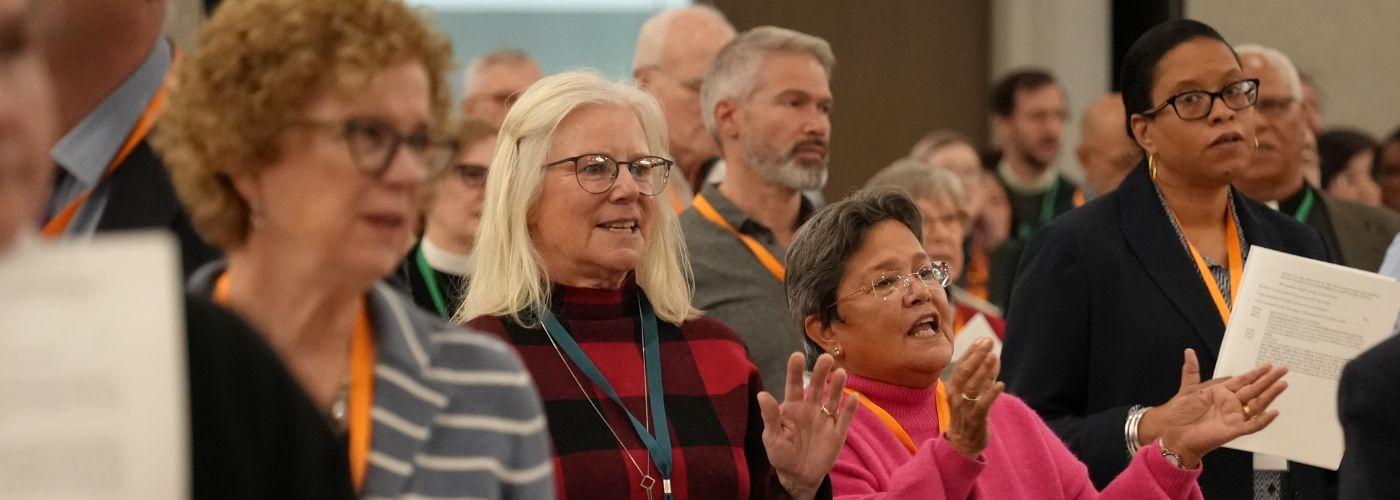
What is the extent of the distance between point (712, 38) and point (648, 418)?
9.37 feet

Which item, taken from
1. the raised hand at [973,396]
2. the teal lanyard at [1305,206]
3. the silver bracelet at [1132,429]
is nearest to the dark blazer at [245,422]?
the raised hand at [973,396]

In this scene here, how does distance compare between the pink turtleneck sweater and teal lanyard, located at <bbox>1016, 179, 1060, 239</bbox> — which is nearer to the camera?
the pink turtleneck sweater

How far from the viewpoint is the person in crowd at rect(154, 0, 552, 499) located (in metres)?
1.97

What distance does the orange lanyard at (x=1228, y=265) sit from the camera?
382cm

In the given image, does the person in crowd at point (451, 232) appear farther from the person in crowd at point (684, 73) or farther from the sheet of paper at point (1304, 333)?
the sheet of paper at point (1304, 333)

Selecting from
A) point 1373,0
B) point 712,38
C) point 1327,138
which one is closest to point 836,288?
point 712,38

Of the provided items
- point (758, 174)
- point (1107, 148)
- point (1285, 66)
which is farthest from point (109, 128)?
point (1107, 148)

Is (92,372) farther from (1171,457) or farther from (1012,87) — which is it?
(1012,87)

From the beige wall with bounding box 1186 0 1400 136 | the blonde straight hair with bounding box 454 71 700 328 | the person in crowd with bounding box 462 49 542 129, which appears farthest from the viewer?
the beige wall with bounding box 1186 0 1400 136

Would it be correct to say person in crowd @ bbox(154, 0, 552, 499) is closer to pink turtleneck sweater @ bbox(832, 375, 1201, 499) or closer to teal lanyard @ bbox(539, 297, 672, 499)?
teal lanyard @ bbox(539, 297, 672, 499)

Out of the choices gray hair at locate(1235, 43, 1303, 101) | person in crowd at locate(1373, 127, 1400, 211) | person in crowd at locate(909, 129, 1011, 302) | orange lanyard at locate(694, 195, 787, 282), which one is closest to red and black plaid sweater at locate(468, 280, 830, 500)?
orange lanyard at locate(694, 195, 787, 282)

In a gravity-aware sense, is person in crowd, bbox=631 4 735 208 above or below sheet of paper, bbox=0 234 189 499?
below

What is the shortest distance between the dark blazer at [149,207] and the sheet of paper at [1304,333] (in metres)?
2.15

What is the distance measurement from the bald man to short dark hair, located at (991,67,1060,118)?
5.70 ft
